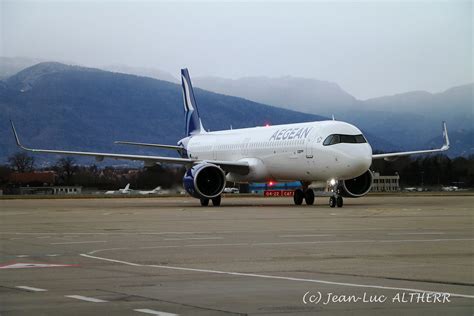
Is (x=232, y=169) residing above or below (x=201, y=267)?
above

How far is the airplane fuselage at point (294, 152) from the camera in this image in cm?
3972

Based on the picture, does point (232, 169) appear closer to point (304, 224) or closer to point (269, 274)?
point (304, 224)

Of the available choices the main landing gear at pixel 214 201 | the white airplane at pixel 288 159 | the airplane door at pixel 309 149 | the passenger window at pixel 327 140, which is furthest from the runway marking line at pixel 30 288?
the main landing gear at pixel 214 201

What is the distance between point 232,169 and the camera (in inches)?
1861

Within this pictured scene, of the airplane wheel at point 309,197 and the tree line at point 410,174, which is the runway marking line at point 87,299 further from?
the tree line at point 410,174

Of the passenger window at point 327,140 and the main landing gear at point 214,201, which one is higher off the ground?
the passenger window at point 327,140

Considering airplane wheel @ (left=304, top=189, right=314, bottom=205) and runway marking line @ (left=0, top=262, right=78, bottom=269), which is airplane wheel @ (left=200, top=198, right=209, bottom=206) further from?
runway marking line @ (left=0, top=262, right=78, bottom=269)

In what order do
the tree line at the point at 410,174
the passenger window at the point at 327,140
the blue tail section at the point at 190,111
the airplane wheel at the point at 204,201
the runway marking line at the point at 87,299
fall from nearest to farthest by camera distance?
the runway marking line at the point at 87,299, the passenger window at the point at 327,140, the airplane wheel at the point at 204,201, the blue tail section at the point at 190,111, the tree line at the point at 410,174

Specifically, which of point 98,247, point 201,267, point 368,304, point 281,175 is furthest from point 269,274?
point 281,175

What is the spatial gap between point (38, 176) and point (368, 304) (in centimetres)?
9981

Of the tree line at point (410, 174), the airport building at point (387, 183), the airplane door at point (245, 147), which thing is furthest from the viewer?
the airport building at point (387, 183)

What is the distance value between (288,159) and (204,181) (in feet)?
14.6

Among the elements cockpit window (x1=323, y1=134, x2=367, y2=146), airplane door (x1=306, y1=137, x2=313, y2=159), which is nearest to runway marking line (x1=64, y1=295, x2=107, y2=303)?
cockpit window (x1=323, y1=134, x2=367, y2=146)

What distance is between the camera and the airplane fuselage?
39.7m
